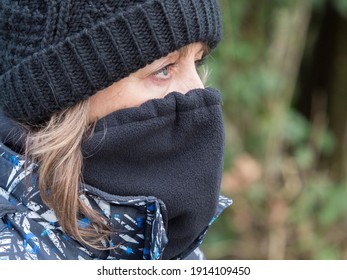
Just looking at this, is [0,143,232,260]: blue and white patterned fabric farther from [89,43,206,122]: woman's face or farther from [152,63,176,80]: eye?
[152,63,176,80]: eye

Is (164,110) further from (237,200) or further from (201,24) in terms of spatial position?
(237,200)

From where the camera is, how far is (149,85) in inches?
71.6

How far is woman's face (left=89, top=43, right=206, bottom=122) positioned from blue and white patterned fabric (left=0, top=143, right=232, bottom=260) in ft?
0.83

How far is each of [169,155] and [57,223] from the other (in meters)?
0.38

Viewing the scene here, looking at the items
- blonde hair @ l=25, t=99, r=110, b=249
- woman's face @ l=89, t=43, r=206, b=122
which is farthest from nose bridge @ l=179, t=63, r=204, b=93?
blonde hair @ l=25, t=99, r=110, b=249

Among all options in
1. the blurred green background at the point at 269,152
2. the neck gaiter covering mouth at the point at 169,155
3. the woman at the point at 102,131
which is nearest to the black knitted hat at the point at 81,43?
the woman at the point at 102,131

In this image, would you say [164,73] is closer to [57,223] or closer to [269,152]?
[57,223]

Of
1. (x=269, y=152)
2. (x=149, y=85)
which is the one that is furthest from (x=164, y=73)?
(x=269, y=152)

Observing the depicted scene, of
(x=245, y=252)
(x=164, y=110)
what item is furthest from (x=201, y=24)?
(x=245, y=252)

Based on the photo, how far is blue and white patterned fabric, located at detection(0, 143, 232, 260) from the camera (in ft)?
5.57

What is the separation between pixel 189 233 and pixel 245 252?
249 cm

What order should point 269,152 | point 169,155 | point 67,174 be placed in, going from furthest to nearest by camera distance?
point 269,152 < point 169,155 < point 67,174

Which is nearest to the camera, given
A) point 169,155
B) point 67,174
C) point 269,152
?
point 67,174

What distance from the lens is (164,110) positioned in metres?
1.77
